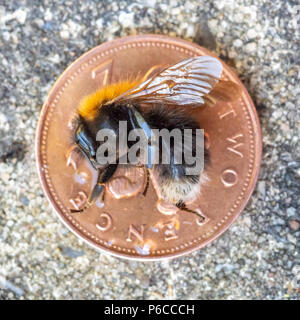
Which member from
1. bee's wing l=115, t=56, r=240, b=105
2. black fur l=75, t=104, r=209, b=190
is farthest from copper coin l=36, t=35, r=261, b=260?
bee's wing l=115, t=56, r=240, b=105

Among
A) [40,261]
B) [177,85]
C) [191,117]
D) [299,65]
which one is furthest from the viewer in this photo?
[40,261]

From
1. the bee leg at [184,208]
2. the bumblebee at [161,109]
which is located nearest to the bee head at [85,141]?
the bumblebee at [161,109]

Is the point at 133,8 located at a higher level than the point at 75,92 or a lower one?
higher

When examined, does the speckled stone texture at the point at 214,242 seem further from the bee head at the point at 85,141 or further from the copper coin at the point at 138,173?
the bee head at the point at 85,141

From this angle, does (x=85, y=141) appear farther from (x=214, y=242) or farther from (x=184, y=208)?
(x=214, y=242)
